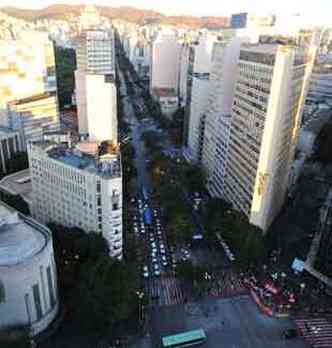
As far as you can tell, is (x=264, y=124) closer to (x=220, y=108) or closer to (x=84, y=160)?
(x=220, y=108)

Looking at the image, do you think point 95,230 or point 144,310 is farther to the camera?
point 95,230

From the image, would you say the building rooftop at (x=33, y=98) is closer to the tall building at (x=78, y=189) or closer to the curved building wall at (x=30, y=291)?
the tall building at (x=78, y=189)

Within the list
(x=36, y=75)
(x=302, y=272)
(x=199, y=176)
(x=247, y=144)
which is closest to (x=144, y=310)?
(x=302, y=272)

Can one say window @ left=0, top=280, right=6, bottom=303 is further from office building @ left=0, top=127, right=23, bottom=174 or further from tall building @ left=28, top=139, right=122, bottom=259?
office building @ left=0, top=127, right=23, bottom=174

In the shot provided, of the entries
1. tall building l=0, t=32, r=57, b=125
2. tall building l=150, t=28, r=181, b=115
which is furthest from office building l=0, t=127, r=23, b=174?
tall building l=150, t=28, r=181, b=115

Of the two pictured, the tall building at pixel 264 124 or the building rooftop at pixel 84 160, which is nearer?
the building rooftop at pixel 84 160

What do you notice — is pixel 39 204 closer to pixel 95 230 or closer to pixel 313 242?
pixel 95 230

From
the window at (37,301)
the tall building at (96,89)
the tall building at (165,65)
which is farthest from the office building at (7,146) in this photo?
the tall building at (165,65)
